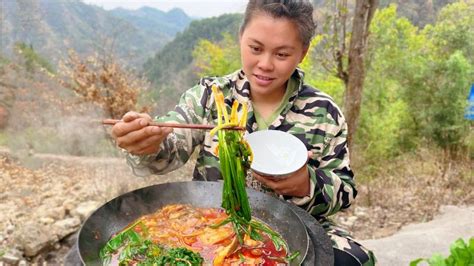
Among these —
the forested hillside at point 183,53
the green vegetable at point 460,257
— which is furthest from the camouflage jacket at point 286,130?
the forested hillside at point 183,53

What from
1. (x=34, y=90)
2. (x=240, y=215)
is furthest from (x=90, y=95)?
(x=240, y=215)

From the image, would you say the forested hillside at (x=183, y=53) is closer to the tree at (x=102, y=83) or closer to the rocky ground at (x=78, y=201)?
the tree at (x=102, y=83)

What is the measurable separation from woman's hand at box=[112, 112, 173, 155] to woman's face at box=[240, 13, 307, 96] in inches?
24.9

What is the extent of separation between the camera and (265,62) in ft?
7.13

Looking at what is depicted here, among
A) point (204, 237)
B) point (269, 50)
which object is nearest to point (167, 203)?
point (204, 237)

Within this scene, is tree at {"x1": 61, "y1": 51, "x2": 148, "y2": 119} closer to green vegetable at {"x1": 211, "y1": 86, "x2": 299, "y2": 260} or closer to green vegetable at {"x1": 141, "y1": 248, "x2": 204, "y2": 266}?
green vegetable at {"x1": 211, "y1": 86, "x2": 299, "y2": 260}

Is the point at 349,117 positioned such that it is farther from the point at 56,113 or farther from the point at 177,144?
the point at 56,113

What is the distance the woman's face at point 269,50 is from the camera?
2123mm

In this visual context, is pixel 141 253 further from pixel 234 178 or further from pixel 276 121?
pixel 276 121

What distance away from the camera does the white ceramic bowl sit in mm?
1965

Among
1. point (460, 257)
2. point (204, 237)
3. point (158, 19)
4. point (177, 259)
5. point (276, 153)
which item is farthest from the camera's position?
point (158, 19)

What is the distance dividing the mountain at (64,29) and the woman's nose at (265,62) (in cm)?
1063

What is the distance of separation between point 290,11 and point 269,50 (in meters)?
0.22

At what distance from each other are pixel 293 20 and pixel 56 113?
42.3 feet
